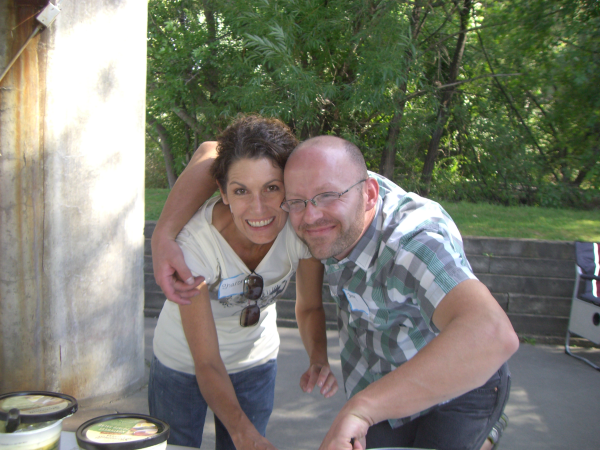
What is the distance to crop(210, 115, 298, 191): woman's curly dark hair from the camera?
190 cm

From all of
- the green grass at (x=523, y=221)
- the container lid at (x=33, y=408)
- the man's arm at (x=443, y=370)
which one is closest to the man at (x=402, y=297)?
the man's arm at (x=443, y=370)

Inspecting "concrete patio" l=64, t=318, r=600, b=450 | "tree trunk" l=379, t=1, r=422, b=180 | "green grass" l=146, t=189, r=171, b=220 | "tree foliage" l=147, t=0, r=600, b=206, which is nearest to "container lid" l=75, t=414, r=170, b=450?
"concrete patio" l=64, t=318, r=600, b=450

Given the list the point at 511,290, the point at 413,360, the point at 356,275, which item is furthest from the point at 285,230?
the point at 511,290

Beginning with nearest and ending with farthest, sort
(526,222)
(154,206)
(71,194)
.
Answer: (71,194) → (526,222) → (154,206)

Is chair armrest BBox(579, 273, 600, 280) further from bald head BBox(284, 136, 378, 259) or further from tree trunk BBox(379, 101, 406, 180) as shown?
tree trunk BBox(379, 101, 406, 180)

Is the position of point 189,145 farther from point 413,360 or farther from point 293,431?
point 413,360

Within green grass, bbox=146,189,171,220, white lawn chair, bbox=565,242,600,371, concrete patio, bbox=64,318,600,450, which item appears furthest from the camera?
green grass, bbox=146,189,171,220

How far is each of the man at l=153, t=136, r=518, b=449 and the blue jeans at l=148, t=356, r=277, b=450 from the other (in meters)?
0.38

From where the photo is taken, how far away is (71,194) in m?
3.37

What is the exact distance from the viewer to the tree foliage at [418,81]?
7.07 metres

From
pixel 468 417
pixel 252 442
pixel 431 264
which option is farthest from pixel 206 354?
pixel 468 417

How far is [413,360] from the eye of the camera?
1356 mm

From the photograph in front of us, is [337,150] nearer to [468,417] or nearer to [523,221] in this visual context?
[468,417]

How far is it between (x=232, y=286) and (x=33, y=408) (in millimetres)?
885
